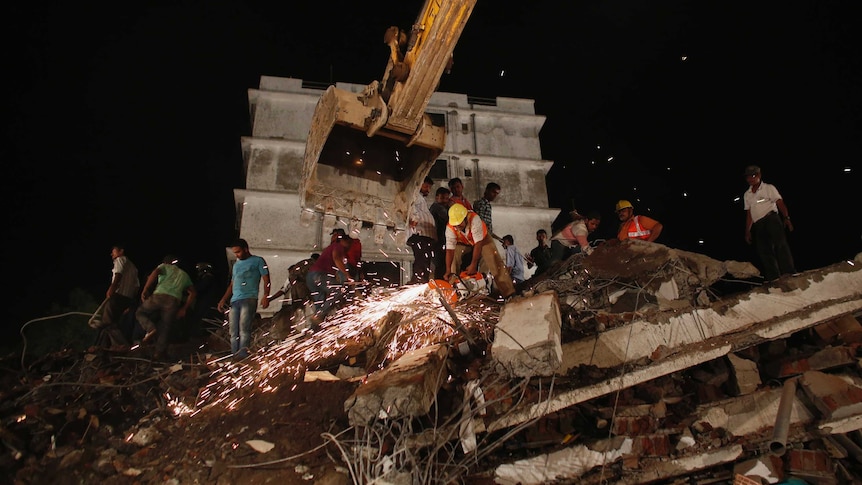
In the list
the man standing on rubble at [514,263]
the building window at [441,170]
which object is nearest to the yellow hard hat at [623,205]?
the man standing on rubble at [514,263]

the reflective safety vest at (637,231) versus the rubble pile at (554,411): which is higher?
the reflective safety vest at (637,231)

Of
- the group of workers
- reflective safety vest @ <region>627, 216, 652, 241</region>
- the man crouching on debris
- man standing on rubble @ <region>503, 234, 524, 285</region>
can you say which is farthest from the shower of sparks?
man standing on rubble @ <region>503, 234, 524, 285</region>

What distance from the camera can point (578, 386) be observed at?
10.6 feet

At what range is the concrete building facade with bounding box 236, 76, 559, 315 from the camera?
17.1 meters

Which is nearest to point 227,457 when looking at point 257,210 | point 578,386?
point 578,386

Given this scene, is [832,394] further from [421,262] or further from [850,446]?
[421,262]

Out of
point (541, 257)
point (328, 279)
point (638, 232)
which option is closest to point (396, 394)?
point (328, 279)

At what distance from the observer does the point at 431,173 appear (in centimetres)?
1973

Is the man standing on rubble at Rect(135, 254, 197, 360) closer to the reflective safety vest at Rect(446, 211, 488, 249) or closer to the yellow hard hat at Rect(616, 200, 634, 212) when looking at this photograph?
the reflective safety vest at Rect(446, 211, 488, 249)

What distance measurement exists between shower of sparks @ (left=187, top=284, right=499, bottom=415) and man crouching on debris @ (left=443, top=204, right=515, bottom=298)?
536 millimetres

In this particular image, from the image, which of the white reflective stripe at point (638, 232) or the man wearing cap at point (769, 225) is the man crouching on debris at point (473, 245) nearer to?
the white reflective stripe at point (638, 232)

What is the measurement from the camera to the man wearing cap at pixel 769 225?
538 centimetres

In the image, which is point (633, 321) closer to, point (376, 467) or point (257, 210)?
point (376, 467)

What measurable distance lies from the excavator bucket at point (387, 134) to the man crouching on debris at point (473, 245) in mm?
608
